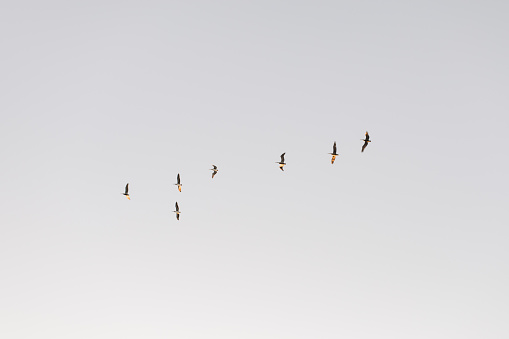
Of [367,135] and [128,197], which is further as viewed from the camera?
[128,197]

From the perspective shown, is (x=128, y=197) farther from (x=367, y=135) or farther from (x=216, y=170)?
(x=367, y=135)

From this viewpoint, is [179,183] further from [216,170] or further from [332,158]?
[332,158]

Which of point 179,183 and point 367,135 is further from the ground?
point 367,135

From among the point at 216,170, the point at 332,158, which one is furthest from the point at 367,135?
the point at 216,170

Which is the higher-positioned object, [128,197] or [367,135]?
[367,135]

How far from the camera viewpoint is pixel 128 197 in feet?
433

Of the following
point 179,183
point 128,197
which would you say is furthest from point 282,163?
point 128,197

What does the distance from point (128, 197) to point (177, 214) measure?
10.4 metres

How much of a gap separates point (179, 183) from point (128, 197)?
1062cm

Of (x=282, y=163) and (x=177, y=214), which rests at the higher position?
(x=282, y=163)

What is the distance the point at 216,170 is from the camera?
139375mm

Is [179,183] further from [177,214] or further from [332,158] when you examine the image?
[332,158]

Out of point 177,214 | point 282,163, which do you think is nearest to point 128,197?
point 177,214

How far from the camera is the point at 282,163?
131375mm
